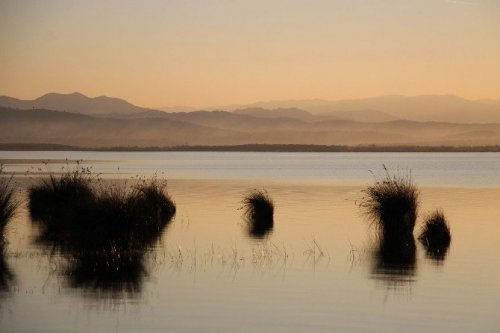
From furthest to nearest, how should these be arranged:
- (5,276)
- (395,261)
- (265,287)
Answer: (395,261) → (5,276) → (265,287)

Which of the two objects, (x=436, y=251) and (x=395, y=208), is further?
(x=395, y=208)

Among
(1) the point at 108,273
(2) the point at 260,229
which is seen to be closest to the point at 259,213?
(2) the point at 260,229

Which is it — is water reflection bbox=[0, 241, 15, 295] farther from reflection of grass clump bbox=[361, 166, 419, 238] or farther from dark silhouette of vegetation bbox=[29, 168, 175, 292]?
reflection of grass clump bbox=[361, 166, 419, 238]

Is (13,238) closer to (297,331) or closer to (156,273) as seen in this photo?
(156,273)

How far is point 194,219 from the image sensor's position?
28.3 meters

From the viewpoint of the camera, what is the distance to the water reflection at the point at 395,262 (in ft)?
54.2

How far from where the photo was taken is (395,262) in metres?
18.6

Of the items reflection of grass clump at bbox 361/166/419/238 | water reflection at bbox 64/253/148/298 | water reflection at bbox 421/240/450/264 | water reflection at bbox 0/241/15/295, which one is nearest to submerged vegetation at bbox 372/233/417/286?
water reflection at bbox 421/240/450/264

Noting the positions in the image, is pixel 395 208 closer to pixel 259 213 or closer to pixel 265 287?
pixel 259 213

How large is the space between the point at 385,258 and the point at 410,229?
372 centimetres

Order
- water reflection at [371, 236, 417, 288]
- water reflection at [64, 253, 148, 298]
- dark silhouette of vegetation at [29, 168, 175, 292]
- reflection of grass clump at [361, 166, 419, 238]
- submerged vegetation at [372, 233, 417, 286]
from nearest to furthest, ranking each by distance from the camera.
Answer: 1. water reflection at [64, 253, 148, 298]
2. dark silhouette of vegetation at [29, 168, 175, 292]
3. water reflection at [371, 236, 417, 288]
4. submerged vegetation at [372, 233, 417, 286]
5. reflection of grass clump at [361, 166, 419, 238]

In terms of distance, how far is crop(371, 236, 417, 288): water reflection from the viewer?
Result: 16531 millimetres

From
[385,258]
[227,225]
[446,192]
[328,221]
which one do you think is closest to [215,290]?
[385,258]

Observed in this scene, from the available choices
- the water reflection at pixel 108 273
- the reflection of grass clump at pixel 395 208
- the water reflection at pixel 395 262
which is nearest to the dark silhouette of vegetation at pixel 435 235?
the water reflection at pixel 395 262
